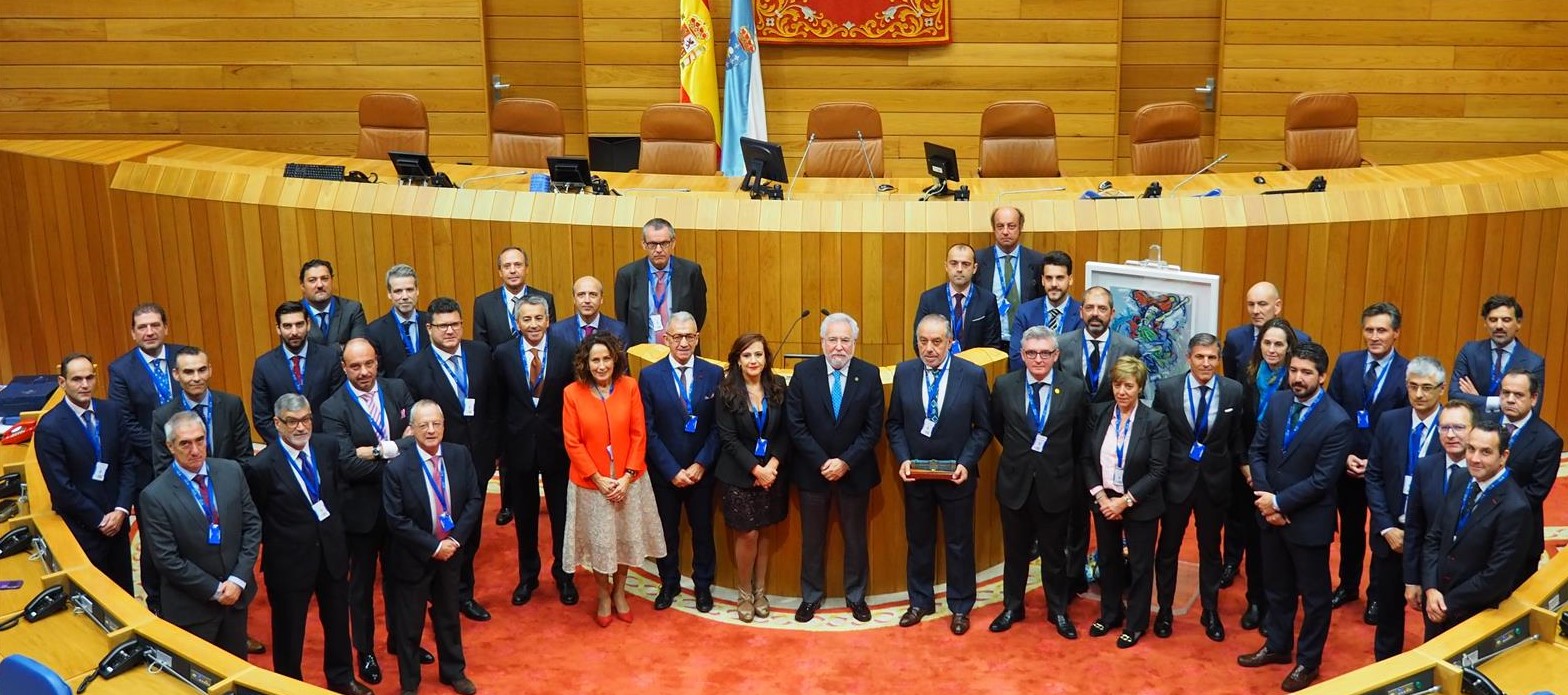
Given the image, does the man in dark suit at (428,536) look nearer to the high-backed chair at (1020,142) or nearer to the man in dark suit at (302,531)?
the man in dark suit at (302,531)

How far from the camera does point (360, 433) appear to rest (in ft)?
18.3

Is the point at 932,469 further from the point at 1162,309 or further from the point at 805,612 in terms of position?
the point at 1162,309

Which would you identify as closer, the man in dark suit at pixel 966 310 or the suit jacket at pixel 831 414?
the suit jacket at pixel 831 414

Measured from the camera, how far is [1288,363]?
18.2 ft

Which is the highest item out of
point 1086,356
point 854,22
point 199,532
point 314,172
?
point 854,22

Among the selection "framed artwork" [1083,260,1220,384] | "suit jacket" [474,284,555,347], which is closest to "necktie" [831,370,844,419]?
"framed artwork" [1083,260,1220,384]

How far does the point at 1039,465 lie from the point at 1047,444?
0.28 feet

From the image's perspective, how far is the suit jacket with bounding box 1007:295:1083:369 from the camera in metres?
6.43

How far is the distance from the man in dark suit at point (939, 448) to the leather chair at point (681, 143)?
344cm

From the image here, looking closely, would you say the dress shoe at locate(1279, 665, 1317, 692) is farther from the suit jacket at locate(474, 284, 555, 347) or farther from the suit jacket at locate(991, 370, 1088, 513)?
the suit jacket at locate(474, 284, 555, 347)

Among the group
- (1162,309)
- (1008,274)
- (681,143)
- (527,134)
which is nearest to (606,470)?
(1008,274)

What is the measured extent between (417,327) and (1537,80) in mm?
7954

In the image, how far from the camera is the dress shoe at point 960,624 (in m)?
5.95

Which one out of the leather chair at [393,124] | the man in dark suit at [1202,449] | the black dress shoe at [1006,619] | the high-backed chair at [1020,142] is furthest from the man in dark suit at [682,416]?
the leather chair at [393,124]
